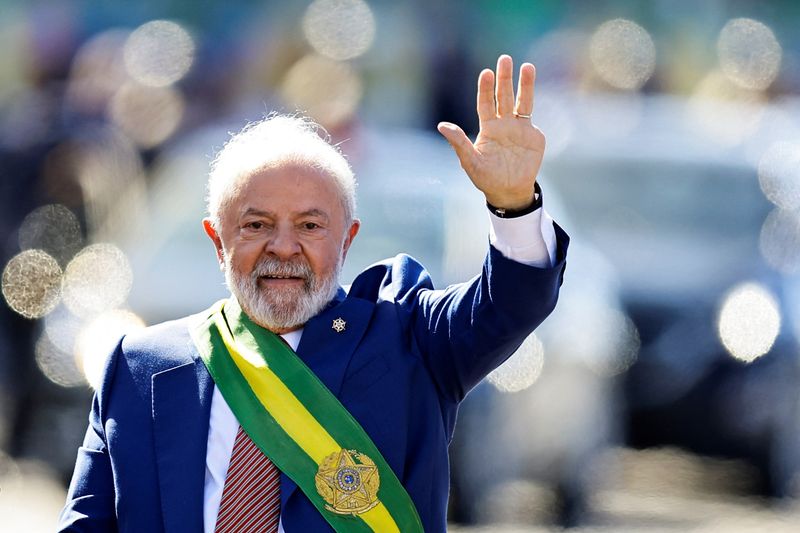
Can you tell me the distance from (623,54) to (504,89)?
296 inches

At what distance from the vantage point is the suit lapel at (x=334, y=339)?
321cm

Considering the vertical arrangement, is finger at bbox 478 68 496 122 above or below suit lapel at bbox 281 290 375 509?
above

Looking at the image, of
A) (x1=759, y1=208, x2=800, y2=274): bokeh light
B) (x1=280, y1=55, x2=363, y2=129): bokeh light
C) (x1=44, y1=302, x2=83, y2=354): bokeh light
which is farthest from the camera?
(x1=280, y1=55, x2=363, y2=129): bokeh light

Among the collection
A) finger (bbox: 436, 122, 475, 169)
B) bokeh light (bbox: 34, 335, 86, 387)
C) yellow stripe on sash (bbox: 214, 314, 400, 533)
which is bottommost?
yellow stripe on sash (bbox: 214, 314, 400, 533)

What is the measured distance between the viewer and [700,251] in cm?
870

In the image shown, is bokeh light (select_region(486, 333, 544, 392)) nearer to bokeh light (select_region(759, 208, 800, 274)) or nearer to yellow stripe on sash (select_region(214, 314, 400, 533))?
bokeh light (select_region(759, 208, 800, 274))

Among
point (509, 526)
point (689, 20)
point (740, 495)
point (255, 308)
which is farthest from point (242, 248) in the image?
point (689, 20)

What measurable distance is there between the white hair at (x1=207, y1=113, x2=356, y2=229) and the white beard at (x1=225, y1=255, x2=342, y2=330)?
7.1 inches

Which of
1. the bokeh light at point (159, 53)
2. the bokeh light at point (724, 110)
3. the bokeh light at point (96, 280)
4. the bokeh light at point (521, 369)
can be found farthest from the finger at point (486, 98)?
the bokeh light at point (159, 53)

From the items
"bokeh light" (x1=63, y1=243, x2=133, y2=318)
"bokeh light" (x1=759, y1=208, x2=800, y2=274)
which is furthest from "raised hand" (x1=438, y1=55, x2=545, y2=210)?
"bokeh light" (x1=759, y1=208, x2=800, y2=274)

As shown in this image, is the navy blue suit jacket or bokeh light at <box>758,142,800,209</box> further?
bokeh light at <box>758,142,800,209</box>

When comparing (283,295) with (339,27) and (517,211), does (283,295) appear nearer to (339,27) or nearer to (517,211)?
(517,211)

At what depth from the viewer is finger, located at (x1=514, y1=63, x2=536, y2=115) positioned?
306 centimetres

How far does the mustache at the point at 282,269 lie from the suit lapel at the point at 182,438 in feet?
0.82
